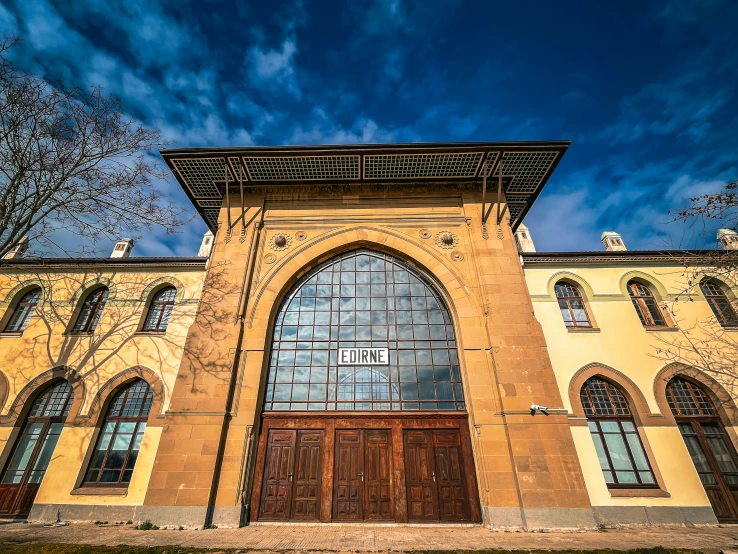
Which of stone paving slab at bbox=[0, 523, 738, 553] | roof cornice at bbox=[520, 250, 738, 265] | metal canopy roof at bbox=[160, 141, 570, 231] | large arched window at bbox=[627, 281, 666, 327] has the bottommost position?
stone paving slab at bbox=[0, 523, 738, 553]

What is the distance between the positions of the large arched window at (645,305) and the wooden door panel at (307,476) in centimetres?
1218

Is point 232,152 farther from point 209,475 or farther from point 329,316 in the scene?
point 209,475

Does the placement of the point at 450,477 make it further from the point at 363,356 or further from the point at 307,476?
the point at 363,356

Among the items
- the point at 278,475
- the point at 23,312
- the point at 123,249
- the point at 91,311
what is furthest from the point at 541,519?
the point at 123,249

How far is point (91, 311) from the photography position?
13148mm

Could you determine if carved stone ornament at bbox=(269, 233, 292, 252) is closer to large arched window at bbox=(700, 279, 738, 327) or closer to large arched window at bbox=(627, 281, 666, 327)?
large arched window at bbox=(627, 281, 666, 327)

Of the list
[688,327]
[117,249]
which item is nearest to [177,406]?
[117,249]

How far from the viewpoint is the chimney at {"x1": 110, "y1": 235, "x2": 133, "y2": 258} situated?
2000 cm

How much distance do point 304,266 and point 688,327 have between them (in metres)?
13.8

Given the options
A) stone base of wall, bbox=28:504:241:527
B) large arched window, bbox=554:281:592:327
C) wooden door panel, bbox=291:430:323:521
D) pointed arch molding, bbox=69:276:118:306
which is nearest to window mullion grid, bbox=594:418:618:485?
large arched window, bbox=554:281:592:327

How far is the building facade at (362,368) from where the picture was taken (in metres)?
9.90

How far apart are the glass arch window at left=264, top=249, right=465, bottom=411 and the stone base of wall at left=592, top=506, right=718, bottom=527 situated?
4.77 m

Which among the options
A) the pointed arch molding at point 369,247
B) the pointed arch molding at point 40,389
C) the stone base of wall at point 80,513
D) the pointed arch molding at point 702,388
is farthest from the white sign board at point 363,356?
the pointed arch molding at point 702,388

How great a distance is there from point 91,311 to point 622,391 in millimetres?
19007
